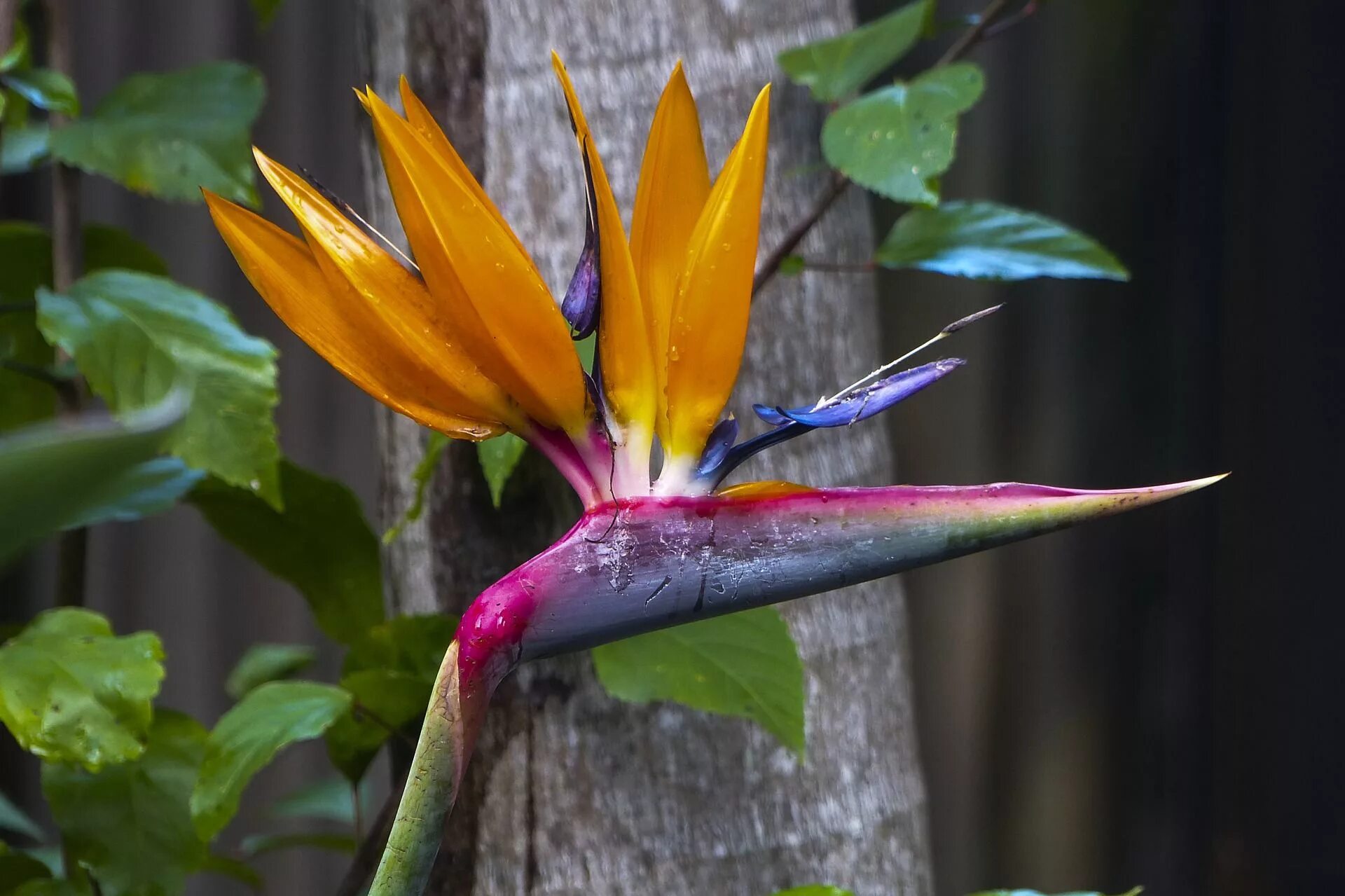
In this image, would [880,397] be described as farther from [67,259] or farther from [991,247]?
[67,259]

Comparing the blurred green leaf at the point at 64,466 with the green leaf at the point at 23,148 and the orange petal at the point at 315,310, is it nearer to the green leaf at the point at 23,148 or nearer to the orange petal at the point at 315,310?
the orange petal at the point at 315,310

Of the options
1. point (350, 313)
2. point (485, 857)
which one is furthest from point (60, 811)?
point (350, 313)

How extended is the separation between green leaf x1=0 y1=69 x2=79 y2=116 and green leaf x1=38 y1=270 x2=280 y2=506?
132 mm

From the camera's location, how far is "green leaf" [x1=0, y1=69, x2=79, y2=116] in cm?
67

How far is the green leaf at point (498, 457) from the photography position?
0.52m

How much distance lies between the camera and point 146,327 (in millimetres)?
607

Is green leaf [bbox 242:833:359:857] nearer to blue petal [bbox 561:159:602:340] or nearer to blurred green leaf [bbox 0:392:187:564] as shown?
blue petal [bbox 561:159:602:340]

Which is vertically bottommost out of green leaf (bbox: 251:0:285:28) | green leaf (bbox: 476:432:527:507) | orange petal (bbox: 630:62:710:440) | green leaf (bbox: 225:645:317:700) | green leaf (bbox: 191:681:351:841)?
green leaf (bbox: 191:681:351:841)

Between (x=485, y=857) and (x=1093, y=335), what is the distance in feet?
2.33

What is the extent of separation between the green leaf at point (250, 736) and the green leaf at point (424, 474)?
0.33 ft

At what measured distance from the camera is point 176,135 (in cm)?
68

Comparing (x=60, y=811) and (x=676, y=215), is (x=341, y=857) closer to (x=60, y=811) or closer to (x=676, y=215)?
(x=60, y=811)

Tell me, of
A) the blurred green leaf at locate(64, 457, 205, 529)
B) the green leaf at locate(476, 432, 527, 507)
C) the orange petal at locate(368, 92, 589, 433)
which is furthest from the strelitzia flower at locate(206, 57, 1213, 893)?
the blurred green leaf at locate(64, 457, 205, 529)

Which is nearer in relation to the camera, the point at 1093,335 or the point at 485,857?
the point at 485,857
